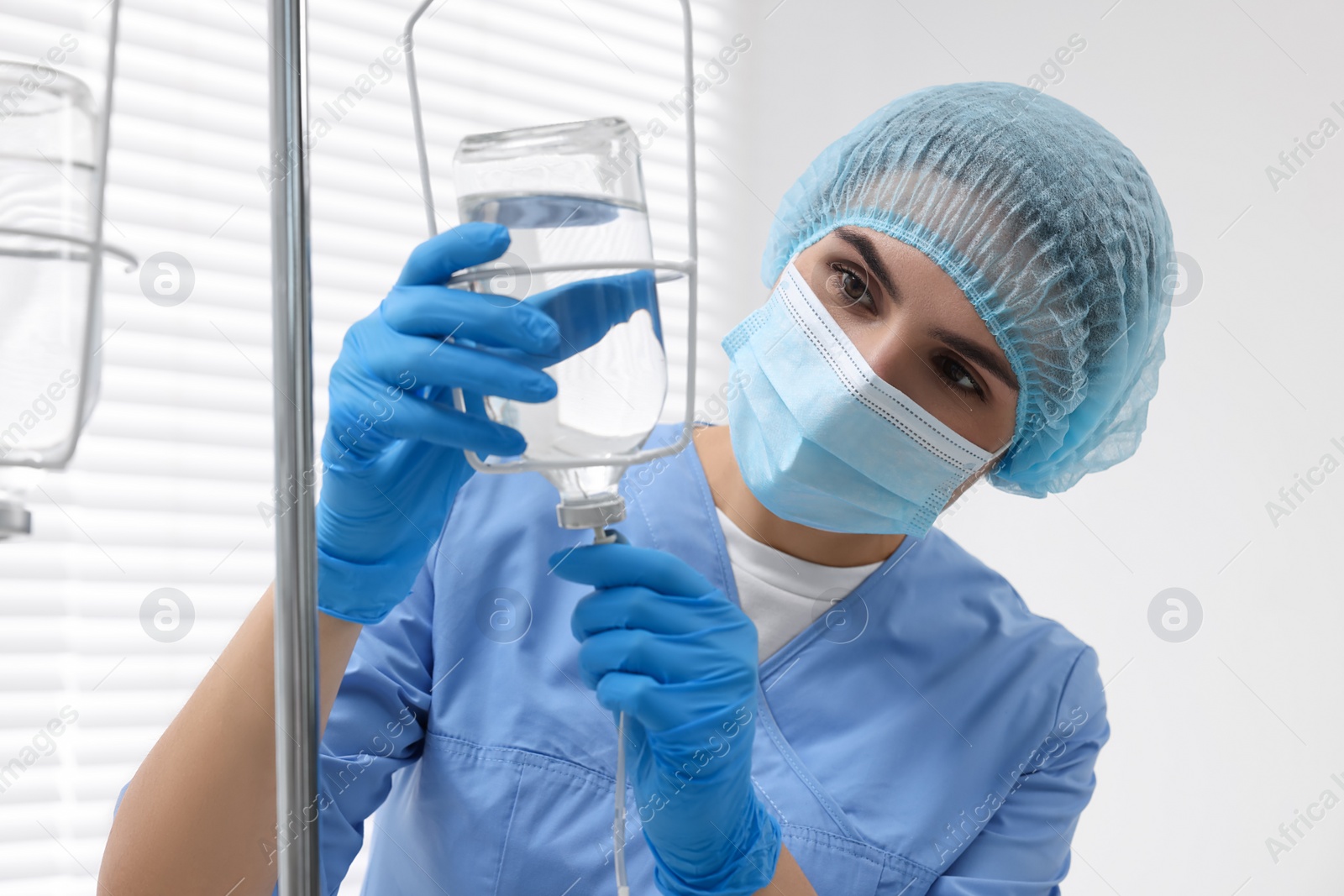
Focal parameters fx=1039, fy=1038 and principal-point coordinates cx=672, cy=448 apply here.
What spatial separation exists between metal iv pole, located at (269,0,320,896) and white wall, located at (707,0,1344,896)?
5.55 feet

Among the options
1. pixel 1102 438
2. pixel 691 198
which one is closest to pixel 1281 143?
pixel 1102 438

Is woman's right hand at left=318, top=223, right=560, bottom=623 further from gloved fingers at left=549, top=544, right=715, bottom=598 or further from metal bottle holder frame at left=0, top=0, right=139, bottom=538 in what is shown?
metal bottle holder frame at left=0, top=0, right=139, bottom=538

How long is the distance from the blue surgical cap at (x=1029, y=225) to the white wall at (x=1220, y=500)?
0.75 metres

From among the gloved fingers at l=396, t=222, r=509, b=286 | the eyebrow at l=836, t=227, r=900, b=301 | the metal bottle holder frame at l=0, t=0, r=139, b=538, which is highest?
the metal bottle holder frame at l=0, t=0, r=139, b=538

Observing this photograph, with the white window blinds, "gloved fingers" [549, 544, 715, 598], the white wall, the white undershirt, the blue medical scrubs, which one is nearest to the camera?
"gloved fingers" [549, 544, 715, 598]

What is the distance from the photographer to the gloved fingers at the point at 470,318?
610 millimetres

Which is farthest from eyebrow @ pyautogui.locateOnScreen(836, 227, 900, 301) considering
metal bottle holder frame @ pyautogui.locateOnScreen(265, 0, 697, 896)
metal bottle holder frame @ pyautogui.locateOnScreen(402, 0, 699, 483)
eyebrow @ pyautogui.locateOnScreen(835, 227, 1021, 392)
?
metal bottle holder frame @ pyautogui.locateOnScreen(265, 0, 697, 896)

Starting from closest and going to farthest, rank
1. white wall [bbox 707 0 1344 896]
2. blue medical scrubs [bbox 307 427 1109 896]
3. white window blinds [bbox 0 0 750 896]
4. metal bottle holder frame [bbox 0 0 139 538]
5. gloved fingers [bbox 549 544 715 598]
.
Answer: metal bottle holder frame [bbox 0 0 139 538]
gloved fingers [bbox 549 544 715 598]
blue medical scrubs [bbox 307 427 1109 896]
white window blinds [bbox 0 0 750 896]
white wall [bbox 707 0 1344 896]

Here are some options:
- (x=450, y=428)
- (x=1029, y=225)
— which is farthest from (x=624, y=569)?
(x=1029, y=225)

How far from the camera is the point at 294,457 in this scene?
0.45 m

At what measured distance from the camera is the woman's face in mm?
979

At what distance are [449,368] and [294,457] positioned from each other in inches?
8.0

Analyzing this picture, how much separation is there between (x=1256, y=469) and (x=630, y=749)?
136 cm

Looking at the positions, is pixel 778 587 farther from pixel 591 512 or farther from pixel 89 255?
pixel 89 255
